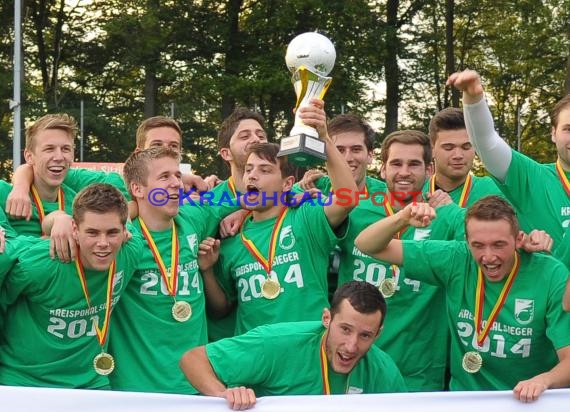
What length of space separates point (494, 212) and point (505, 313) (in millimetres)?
546

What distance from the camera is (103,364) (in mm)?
4676

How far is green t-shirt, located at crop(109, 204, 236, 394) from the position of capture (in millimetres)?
4867

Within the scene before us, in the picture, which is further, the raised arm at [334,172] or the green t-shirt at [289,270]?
the green t-shirt at [289,270]

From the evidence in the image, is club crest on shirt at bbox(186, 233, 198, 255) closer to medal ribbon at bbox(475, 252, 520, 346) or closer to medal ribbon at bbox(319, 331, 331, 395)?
medal ribbon at bbox(319, 331, 331, 395)

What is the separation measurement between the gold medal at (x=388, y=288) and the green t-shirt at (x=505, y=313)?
374 millimetres

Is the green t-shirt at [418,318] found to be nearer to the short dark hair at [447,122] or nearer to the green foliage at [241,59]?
the short dark hair at [447,122]

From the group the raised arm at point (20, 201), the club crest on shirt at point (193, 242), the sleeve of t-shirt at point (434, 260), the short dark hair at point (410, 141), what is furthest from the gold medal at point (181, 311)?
the short dark hair at point (410, 141)

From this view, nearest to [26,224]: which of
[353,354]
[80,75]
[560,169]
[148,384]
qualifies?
[148,384]

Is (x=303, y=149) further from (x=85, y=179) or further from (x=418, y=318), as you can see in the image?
(x=85, y=179)

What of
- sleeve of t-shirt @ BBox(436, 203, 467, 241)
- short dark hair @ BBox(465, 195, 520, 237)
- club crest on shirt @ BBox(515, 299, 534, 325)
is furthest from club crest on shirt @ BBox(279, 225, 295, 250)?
club crest on shirt @ BBox(515, 299, 534, 325)

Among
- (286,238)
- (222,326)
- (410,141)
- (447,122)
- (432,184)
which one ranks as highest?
(447,122)

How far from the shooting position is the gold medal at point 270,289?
16.5 feet

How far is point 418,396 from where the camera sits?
385cm

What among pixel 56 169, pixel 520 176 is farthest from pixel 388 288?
pixel 56 169
